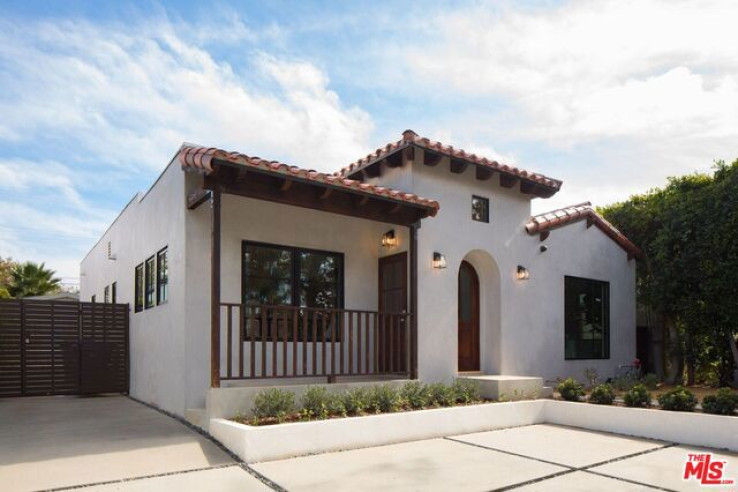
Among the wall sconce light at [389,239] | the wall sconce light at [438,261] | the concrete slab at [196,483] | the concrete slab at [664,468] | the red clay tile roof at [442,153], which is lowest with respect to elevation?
the concrete slab at [664,468]

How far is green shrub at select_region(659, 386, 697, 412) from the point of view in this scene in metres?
7.53

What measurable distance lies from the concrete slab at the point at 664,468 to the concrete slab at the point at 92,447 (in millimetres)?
4137

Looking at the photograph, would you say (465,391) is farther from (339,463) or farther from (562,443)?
(339,463)

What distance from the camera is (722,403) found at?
7.21m

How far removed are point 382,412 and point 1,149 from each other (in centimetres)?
1596

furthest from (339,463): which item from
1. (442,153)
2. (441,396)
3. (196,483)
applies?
(442,153)

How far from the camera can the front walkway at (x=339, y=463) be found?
5.12 m

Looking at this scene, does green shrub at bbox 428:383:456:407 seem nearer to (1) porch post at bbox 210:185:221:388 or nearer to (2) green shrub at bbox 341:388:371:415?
(2) green shrub at bbox 341:388:371:415

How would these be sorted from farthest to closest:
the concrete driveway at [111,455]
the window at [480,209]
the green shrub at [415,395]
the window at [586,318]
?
the window at [586,318] → the window at [480,209] → the green shrub at [415,395] → the concrete driveway at [111,455]

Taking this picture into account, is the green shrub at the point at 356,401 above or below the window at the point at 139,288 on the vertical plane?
below

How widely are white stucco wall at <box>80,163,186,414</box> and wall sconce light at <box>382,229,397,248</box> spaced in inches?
134

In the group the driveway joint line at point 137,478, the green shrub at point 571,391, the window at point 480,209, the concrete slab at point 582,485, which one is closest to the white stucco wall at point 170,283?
the driveway joint line at point 137,478

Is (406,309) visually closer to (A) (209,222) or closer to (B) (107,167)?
(A) (209,222)

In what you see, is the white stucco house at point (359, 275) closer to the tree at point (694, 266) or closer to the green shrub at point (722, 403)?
the tree at point (694, 266)
